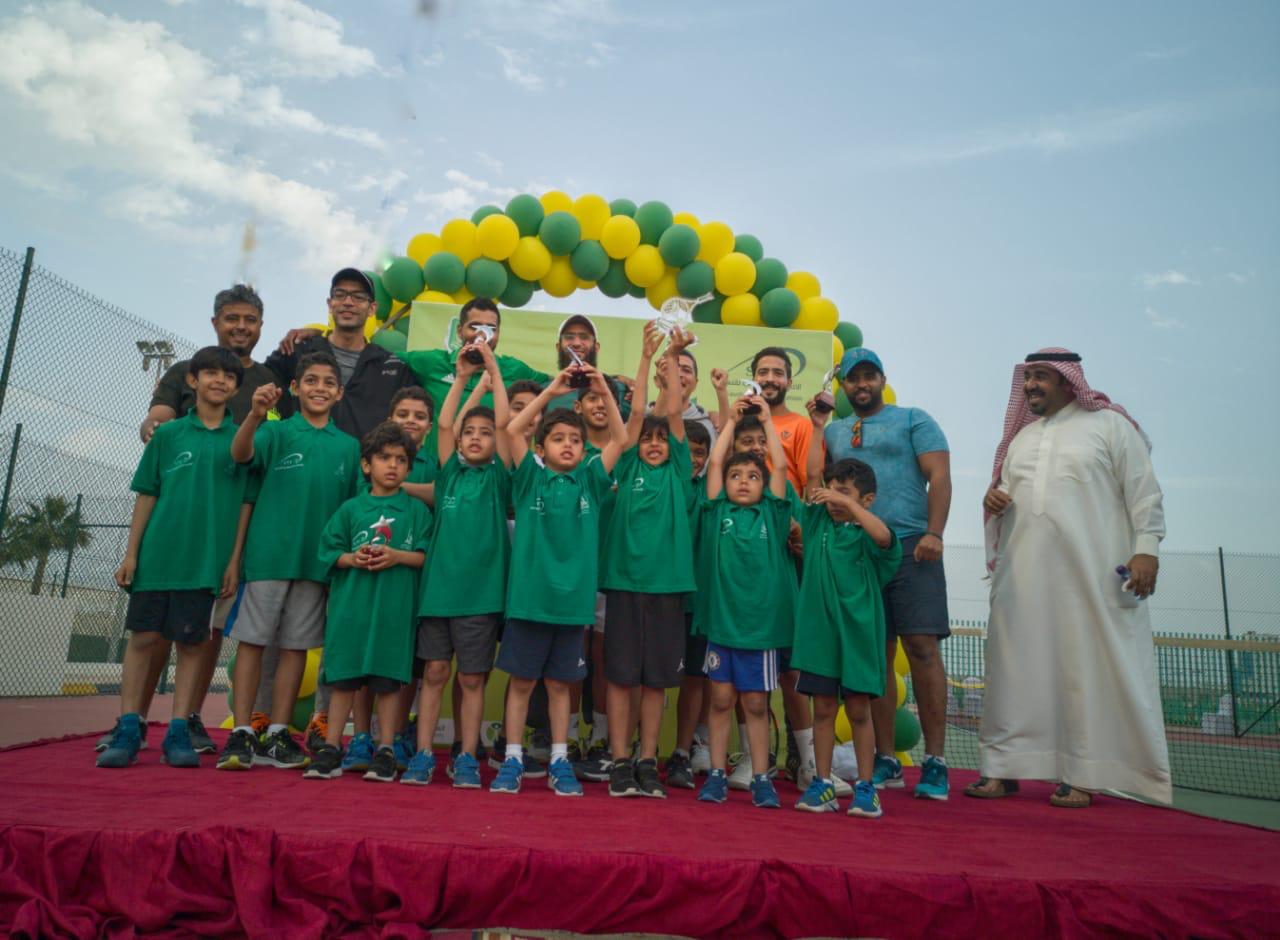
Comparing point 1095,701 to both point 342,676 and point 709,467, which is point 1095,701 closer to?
point 709,467

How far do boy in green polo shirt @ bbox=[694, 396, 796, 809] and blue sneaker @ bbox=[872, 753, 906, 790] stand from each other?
39.1 inches

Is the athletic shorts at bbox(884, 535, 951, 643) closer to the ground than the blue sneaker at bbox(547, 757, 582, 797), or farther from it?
farther from it

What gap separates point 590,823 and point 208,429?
2540 mm

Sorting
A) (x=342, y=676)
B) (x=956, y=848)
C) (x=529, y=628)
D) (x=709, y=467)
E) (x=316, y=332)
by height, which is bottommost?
(x=956, y=848)

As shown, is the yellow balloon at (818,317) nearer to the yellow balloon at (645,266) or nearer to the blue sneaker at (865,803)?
the yellow balloon at (645,266)

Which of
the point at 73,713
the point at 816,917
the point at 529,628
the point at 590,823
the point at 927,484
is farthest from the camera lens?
the point at 73,713

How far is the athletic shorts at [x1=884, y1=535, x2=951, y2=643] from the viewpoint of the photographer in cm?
408

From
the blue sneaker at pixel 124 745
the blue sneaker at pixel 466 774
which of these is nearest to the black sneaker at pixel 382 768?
A: the blue sneaker at pixel 466 774

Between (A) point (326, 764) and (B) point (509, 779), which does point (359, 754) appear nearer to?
(A) point (326, 764)

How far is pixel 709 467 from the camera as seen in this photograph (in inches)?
157

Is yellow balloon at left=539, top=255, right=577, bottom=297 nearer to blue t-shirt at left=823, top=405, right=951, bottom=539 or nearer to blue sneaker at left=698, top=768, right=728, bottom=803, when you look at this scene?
blue t-shirt at left=823, top=405, right=951, bottom=539

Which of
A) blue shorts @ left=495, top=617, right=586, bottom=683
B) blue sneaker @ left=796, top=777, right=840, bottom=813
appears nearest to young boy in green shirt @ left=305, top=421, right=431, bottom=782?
blue shorts @ left=495, top=617, right=586, bottom=683

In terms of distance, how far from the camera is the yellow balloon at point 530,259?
6.69 metres

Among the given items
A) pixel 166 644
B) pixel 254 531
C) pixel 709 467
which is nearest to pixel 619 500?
pixel 709 467
